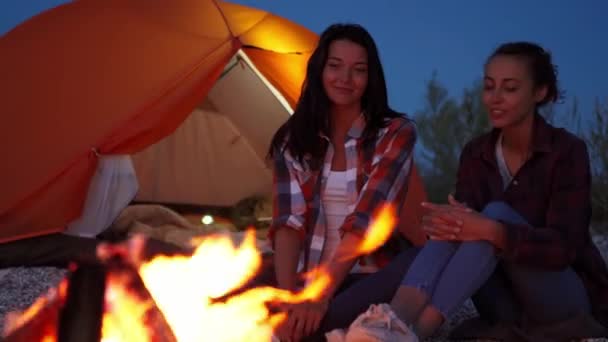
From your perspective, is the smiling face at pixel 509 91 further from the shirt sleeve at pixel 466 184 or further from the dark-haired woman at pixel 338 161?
the dark-haired woman at pixel 338 161

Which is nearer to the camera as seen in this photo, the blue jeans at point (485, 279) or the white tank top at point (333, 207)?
the blue jeans at point (485, 279)

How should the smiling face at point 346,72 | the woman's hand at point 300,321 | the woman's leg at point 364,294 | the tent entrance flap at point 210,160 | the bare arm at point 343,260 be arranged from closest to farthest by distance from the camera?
the woman's hand at point 300,321 < the woman's leg at point 364,294 < the bare arm at point 343,260 < the smiling face at point 346,72 < the tent entrance flap at point 210,160

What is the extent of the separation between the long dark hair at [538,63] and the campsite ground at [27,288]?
0.97 meters

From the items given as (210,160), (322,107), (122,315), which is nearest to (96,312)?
(122,315)

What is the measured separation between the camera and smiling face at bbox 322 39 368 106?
284cm

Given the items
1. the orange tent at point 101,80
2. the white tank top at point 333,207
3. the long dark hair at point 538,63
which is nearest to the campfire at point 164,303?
the white tank top at point 333,207

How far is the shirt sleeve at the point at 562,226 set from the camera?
245 centimetres

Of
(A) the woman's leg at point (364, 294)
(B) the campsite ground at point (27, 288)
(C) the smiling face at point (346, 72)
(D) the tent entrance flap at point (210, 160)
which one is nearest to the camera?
(A) the woman's leg at point (364, 294)

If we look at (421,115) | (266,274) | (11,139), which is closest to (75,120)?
(11,139)

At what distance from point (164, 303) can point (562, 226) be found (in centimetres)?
142

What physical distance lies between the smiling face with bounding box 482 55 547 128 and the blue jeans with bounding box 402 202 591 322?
1.11 feet

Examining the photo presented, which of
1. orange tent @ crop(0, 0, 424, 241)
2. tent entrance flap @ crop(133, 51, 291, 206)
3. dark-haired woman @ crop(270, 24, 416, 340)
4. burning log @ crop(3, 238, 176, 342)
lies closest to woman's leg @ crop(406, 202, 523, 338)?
dark-haired woman @ crop(270, 24, 416, 340)

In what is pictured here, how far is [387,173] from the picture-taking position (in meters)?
2.75

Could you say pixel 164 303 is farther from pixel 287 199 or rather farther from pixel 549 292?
pixel 549 292
